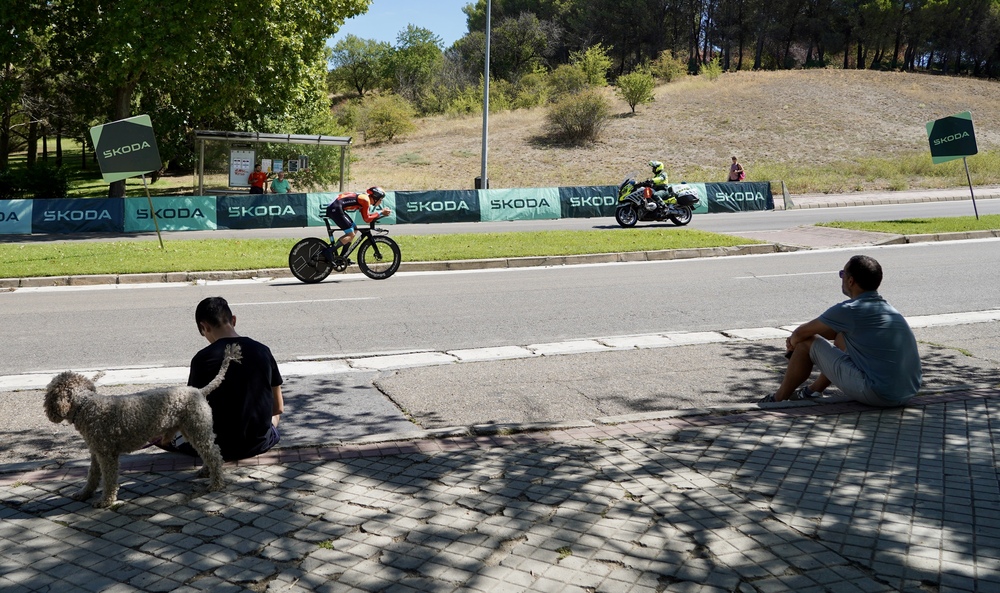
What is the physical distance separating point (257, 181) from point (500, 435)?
2636 cm

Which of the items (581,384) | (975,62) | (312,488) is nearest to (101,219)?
(581,384)

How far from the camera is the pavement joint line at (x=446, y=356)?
326 inches

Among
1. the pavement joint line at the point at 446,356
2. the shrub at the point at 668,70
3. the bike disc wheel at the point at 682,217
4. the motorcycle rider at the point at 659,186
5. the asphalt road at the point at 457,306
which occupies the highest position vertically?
the shrub at the point at 668,70

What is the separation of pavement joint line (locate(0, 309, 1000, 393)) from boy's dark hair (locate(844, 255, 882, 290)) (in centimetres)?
321

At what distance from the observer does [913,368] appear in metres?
6.62

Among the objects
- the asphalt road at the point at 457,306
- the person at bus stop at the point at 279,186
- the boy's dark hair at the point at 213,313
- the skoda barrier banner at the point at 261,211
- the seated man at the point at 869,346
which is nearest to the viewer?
the boy's dark hair at the point at 213,313

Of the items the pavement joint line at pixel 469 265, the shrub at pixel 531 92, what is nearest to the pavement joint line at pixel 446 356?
the pavement joint line at pixel 469 265

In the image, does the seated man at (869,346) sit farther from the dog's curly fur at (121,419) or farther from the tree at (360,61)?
the tree at (360,61)

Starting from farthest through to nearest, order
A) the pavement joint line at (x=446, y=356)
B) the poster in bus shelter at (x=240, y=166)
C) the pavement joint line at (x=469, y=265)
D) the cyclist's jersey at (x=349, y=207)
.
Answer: the poster in bus shelter at (x=240, y=166), the pavement joint line at (x=469, y=265), the cyclist's jersey at (x=349, y=207), the pavement joint line at (x=446, y=356)

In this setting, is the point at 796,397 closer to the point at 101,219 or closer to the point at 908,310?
the point at 908,310

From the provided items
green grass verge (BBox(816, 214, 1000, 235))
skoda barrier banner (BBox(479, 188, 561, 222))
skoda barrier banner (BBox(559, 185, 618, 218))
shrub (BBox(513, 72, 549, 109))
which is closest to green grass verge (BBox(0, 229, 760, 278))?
green grass verge (BBox(816, 214, 1000, 235))

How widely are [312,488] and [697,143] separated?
4956 cm

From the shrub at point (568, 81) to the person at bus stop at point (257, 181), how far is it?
3271 cm

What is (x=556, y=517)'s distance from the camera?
4.70m
